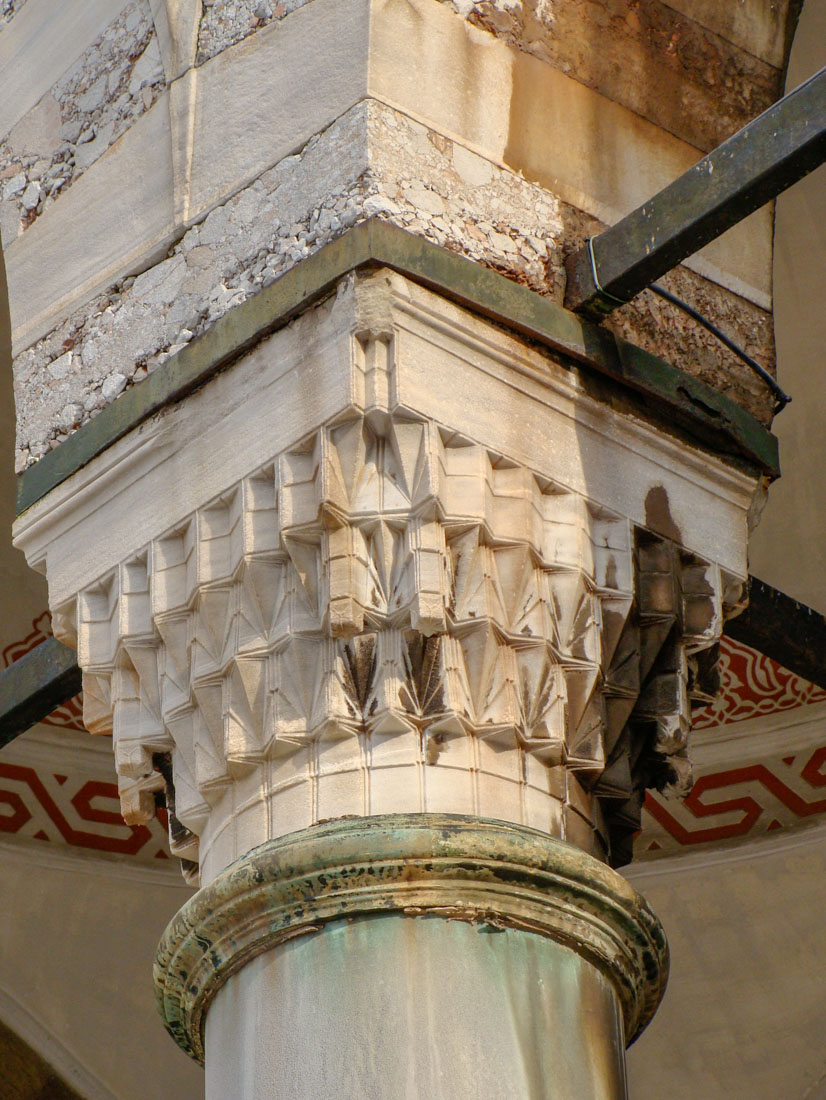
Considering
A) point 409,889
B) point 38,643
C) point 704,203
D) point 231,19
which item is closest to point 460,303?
point 704,203

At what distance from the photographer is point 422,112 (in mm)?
2795

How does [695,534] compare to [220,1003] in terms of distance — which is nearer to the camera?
[220,1003]

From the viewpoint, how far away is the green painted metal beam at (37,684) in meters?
3.21

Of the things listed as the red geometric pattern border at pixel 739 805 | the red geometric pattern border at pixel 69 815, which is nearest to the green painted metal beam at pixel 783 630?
the red geometric pattern border at pixel 739 805

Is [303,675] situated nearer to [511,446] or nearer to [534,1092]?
[511,446]

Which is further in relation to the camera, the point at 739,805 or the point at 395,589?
the point at 739,805

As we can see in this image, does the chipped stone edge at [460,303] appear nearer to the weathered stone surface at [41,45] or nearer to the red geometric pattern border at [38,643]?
the weathered stone surface at [41,45]

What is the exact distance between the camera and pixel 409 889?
2.36m

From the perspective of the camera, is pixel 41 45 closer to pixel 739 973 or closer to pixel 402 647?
pixel 402 647

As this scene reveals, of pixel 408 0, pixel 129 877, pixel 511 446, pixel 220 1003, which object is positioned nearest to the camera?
pixel 220 1003

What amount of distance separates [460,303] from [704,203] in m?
0.33

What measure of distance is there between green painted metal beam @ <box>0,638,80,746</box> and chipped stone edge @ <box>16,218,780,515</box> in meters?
0.33

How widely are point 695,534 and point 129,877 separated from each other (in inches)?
123

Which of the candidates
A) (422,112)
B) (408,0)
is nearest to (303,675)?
(422,112)
